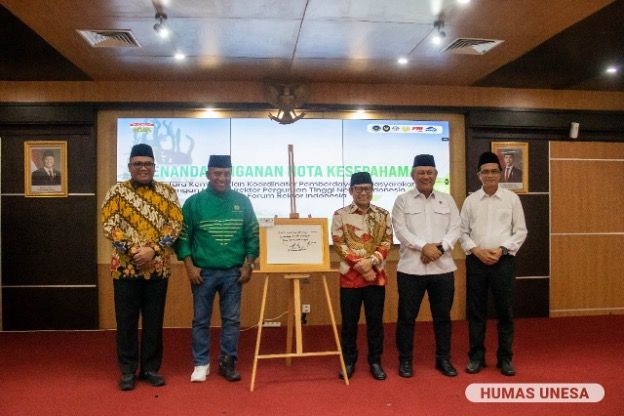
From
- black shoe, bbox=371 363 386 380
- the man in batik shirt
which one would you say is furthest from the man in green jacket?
black shoe, bbox=371 363 386 380

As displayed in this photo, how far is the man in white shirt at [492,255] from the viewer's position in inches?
143

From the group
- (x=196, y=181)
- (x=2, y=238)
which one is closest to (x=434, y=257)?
(x=196, y=181)

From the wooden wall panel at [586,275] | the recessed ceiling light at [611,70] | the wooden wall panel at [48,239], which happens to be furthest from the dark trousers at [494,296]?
the wooden wall panel at [48,239]

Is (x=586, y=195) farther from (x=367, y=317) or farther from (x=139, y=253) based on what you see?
(x=139, y=253)

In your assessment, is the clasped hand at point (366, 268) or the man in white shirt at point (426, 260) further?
the man in white shirt at point (426, 260)

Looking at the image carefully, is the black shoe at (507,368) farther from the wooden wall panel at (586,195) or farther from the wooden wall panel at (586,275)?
the wooden wall panel at (586,195)

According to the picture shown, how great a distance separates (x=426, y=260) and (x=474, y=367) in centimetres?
90

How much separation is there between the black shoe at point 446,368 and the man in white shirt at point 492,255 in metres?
0.15

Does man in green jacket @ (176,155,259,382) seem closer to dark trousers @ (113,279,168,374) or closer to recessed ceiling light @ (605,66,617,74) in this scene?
dark trousers @ (113,279,168,374)

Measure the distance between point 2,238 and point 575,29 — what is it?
19.6ft

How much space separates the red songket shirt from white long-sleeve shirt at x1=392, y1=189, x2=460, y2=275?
5.4 inches

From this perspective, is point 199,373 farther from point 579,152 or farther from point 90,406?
point 579,152

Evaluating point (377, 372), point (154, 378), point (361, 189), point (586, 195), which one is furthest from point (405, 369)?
point (586, 195)

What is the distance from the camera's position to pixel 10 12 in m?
3.64
